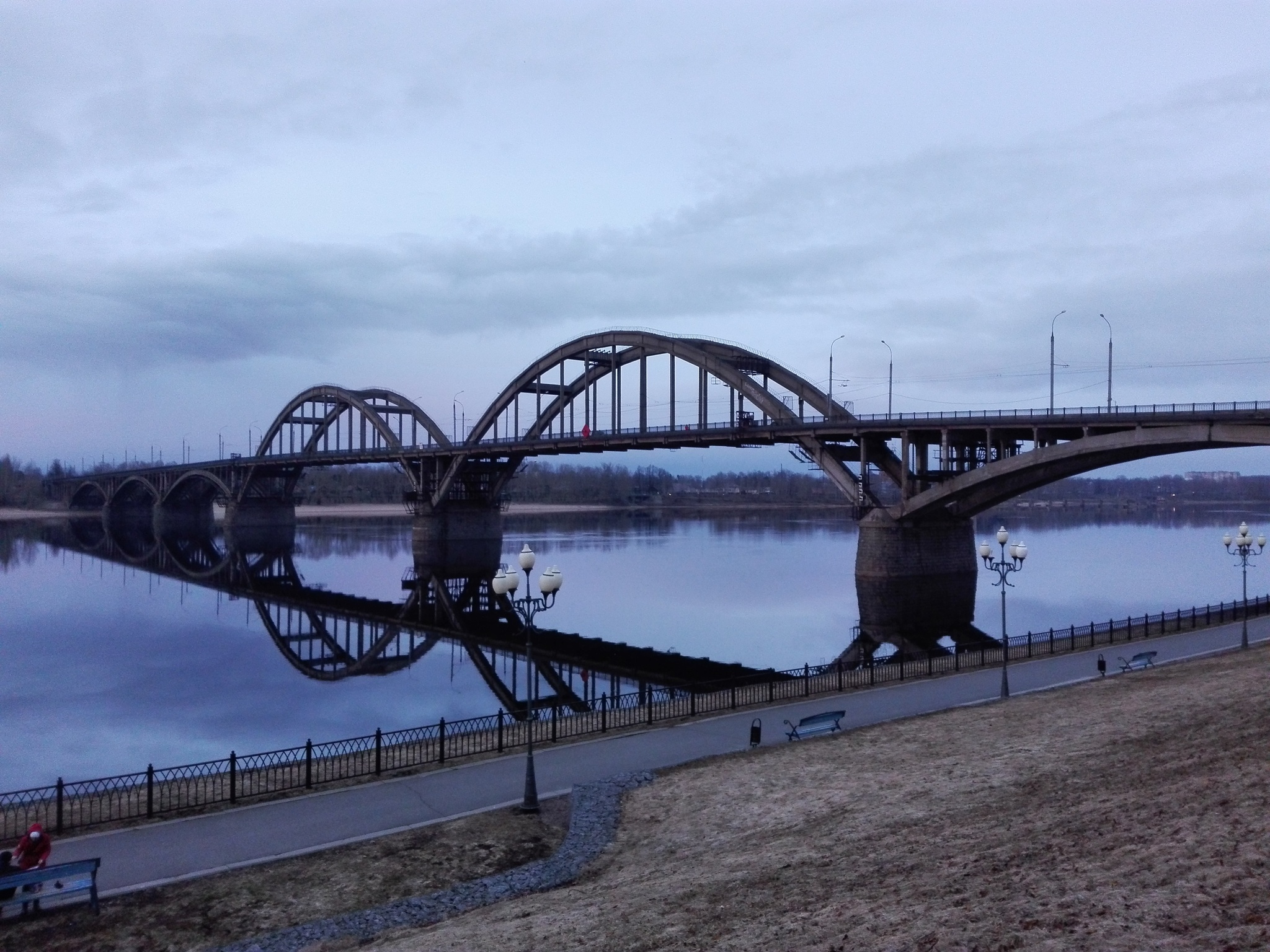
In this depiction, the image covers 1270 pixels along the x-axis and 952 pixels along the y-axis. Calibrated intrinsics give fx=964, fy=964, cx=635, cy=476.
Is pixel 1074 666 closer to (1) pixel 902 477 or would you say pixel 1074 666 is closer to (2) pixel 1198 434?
(2) pixel 1198 434

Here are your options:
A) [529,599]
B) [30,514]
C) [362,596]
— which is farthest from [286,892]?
[30,514]

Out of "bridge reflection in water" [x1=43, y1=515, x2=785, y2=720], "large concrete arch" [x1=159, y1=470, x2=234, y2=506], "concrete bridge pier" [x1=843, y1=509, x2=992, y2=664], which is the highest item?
"large concrete arch" [x1=159, y1=470, x2=234, y2=506]

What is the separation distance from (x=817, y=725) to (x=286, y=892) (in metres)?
9.52

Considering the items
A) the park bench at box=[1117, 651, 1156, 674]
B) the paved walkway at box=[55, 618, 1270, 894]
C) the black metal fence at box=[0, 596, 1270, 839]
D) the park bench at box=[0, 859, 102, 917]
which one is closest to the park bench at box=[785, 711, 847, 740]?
the paved walkway at box=[55, 618, 1270, 894]

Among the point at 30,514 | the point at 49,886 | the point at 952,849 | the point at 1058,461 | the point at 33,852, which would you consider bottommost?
the point at 30,514

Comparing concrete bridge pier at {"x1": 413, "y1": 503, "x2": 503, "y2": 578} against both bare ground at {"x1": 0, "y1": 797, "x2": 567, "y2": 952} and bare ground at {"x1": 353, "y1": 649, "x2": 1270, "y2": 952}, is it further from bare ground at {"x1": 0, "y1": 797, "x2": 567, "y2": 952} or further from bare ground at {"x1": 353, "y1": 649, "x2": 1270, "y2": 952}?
bare ground at {"x1": 0, "y1": 797, "x2": 567, "y2": 952}

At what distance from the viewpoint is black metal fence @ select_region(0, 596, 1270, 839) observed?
13.6m

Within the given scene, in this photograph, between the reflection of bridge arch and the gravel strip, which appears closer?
the gravel strip

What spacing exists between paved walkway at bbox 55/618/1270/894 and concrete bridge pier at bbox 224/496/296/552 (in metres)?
96.9

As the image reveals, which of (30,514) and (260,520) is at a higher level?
(260,520)

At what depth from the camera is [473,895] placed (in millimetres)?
10156

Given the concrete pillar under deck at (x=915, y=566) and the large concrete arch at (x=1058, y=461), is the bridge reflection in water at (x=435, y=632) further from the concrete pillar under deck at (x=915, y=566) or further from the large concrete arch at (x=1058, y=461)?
the large concrete arch at (x=1058, y=461)

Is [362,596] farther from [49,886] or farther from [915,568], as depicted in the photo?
[49,886]

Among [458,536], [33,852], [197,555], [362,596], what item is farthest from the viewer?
[197,555]
